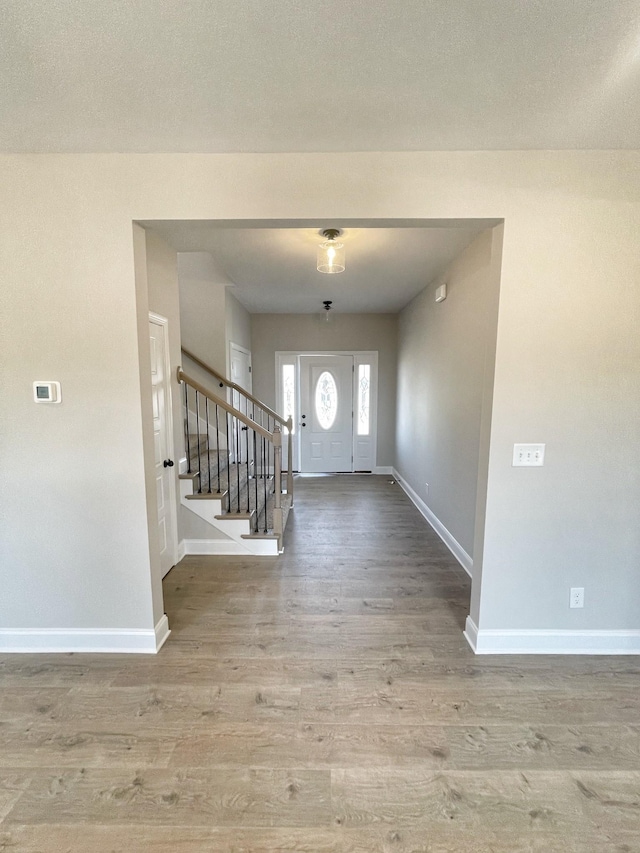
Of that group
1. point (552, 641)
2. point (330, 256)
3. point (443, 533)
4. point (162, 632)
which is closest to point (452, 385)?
point (443, 533)

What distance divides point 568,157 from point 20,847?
137 inches

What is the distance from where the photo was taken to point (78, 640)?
1.92 metres

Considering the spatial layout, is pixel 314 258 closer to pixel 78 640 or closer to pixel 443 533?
pixel 443 533

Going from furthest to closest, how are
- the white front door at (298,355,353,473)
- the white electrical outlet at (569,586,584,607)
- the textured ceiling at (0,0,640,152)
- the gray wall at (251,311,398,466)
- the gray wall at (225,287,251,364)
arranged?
1. the white front door at (298,355,353,473)
2. the gray wall at (251,311,398,466)
3. the gray wall at (225,287,251,364)
4. the white electrical outlet at (569,586,584,607)
5. the textured ceiling at (0,0,640,152)

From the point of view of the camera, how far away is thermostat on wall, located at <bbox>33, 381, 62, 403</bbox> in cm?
176

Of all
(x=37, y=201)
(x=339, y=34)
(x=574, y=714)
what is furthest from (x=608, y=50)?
(x=574, y=714)

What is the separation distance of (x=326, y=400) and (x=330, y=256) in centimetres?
337

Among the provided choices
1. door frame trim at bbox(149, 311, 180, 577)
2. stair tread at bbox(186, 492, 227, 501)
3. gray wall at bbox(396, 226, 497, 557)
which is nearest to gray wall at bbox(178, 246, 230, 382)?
door frame trim at bbox(149, 311, 180, 577)

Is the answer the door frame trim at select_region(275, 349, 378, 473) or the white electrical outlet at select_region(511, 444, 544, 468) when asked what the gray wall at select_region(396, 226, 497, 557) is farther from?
the door frame trim at select_region(275, 349, 378, 473)

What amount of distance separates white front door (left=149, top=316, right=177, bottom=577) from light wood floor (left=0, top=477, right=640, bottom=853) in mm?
656

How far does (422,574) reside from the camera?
272 cm

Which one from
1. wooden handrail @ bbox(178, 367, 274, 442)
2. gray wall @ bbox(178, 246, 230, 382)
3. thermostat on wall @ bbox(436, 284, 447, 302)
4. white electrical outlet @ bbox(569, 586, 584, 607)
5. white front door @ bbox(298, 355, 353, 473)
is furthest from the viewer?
white front door @ bbox(298, 355, 353, 473)

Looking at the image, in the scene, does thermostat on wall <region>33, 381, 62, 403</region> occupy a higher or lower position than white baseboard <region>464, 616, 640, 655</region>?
higher

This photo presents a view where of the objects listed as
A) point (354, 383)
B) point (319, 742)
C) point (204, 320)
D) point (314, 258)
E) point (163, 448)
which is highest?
point (314, 258)
